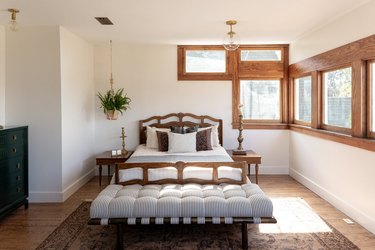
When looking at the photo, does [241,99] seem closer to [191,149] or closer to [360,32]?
[191,149]

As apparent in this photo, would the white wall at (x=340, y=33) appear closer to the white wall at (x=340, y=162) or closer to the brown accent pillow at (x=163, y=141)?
the white wall at (x=340, y=162)

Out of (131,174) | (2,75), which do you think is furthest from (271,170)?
(2,75)

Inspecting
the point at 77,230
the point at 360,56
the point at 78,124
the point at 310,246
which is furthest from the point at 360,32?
the point at 78,124

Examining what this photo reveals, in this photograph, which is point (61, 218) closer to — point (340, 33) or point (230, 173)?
point (230, 173)

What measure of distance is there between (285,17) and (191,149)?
95.2 inches

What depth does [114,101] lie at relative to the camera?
597cm

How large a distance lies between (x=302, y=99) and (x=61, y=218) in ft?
14.4

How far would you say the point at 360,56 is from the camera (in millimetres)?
3805

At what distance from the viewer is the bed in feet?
10.1

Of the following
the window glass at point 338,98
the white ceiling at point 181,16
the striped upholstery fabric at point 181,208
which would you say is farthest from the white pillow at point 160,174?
the window glass at point 338,98

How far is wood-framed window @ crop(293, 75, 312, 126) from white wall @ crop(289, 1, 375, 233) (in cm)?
33

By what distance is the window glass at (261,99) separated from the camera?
21.3 feet

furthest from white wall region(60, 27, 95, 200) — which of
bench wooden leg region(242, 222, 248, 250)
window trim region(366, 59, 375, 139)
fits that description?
window trim region(366, 59, 375, 139)

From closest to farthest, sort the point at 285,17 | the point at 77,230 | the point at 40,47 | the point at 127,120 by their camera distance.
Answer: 1. the point at 77,230
2. the point at 285,17
3. the point at 40,47
4. the point at 127,120
